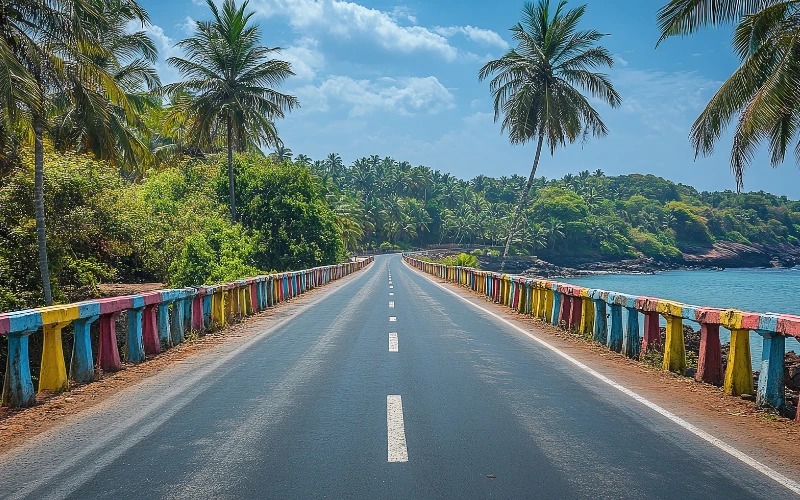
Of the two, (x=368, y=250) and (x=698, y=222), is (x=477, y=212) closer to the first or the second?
(x=368, y=250)

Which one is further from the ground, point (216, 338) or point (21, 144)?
point (21, 144)

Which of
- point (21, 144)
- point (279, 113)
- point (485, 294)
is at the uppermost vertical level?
point (279, 113)

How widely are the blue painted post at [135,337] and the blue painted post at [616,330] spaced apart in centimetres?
800

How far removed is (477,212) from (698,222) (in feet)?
163

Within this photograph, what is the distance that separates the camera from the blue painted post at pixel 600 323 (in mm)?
12102

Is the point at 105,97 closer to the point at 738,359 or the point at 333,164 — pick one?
the point at 738,359

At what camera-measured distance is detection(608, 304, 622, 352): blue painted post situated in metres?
11.2

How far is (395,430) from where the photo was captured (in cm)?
581

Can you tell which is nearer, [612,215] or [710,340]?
[710,340]

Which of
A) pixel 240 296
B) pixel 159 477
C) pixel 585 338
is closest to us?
pixel 159 477

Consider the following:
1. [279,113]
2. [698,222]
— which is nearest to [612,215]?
[698,222]

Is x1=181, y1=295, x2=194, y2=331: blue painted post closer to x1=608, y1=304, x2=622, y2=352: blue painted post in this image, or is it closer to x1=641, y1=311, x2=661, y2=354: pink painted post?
x1=608, y1=304, x2=622, y2=352: blue painted post

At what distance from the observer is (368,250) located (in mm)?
122500

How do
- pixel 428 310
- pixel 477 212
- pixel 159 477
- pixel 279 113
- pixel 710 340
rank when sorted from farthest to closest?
pixel 477 212 → pixel 279 113 → pixel 428 310 → pixel 710 340 → pixel 159 477
